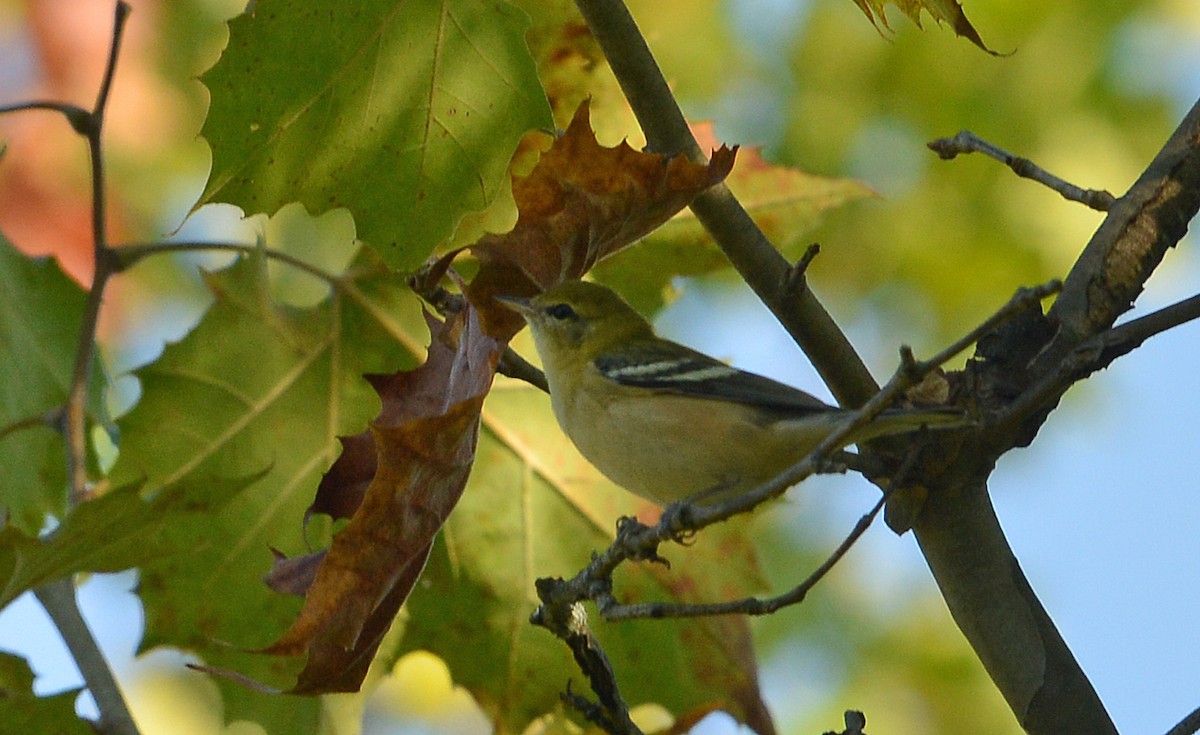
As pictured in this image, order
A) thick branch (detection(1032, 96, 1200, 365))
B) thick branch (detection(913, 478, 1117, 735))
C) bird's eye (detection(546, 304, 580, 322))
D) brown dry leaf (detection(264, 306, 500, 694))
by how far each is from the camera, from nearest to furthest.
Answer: brown dry leaf (detection(264, 306, 500, 694)) → thick branch (detection(913, 478, 1117, 735)) → thick branch (detection(1032, 96, 1200, 365)) → bird's eye (detection(546, 304, 580, 322))

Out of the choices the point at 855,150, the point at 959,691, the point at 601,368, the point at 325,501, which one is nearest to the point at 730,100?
the point at 855,150

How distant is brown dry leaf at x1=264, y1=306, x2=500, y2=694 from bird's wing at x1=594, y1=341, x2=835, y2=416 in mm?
1548

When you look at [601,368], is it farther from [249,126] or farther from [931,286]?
[931,286]

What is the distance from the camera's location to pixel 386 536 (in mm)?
1928

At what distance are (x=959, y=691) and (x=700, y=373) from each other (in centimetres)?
308

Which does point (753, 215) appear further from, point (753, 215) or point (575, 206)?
point (575, 206)

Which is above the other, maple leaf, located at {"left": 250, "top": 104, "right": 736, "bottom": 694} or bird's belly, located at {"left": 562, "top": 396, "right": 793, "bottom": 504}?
bird's belly, located at {"left": 562, "top": 396, "right": 793, "bottom": 504}

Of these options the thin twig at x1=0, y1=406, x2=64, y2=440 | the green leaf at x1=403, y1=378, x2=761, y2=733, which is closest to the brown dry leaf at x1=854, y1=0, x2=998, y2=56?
the green leaf at x1=403, y1=378, x2=761, y2=733

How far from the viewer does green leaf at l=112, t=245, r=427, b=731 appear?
3338mm

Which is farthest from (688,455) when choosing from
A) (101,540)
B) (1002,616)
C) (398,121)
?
(101,540)

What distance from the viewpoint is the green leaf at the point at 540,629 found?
350 centimetres

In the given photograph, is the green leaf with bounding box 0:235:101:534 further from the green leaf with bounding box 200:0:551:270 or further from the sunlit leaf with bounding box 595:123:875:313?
the sunlit leaf with bounding box 595:123:875:313

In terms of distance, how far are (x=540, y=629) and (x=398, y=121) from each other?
156cm

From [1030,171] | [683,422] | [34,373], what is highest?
[34,373]
